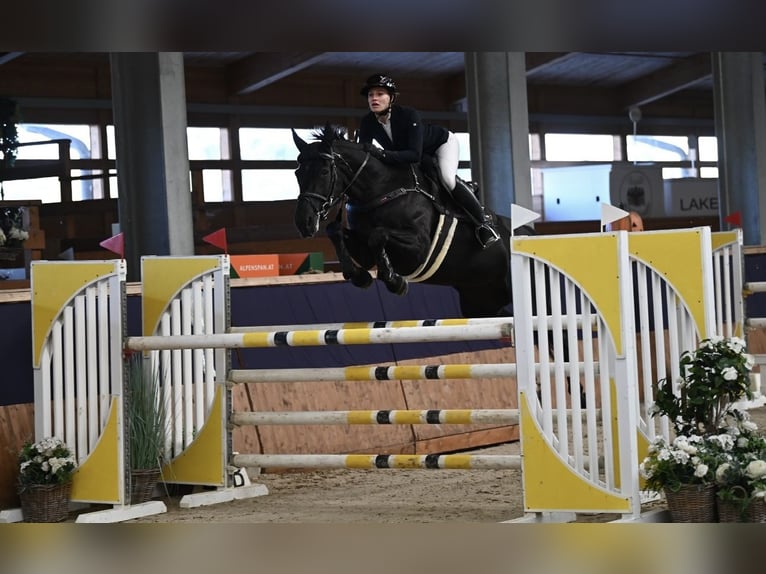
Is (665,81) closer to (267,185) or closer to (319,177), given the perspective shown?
(267,185)

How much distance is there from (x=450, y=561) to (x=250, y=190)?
14.9m

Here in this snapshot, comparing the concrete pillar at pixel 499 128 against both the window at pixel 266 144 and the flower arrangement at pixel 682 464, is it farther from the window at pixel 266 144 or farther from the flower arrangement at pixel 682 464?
the flower arrangement at pixel 682 464

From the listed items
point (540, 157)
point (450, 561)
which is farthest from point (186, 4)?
point (540, 157)

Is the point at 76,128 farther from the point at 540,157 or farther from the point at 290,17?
the point at 290,17

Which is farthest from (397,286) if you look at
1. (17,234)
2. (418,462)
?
(17,234)

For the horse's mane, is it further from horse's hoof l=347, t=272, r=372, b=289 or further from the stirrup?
the stirrup

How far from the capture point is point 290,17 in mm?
273

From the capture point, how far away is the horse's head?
3.75m

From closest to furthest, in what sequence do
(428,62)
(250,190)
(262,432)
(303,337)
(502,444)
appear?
1. (303,337)
2. (262,432)
3. (502,444)
4. (250,190)
5. (428,62)

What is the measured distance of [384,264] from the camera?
3.88 m

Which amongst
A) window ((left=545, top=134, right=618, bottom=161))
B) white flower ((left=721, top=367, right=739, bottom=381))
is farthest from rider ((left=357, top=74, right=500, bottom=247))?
window ((left=545, top=134, right=618, bottom=161))

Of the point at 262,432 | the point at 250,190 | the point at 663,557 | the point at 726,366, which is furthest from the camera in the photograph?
the point at 250,190

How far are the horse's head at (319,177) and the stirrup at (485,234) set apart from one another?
2.13 ft

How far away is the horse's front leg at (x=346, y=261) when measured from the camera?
389cm
